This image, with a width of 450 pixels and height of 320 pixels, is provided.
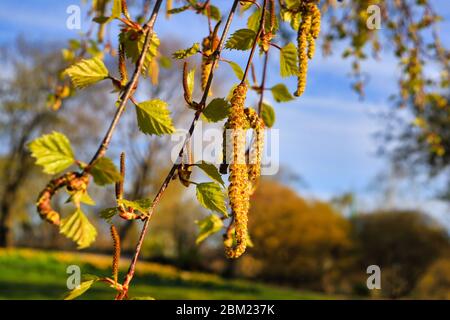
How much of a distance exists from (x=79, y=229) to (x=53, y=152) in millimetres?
131

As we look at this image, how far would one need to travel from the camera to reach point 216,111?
999mm

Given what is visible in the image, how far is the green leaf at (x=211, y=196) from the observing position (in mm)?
977

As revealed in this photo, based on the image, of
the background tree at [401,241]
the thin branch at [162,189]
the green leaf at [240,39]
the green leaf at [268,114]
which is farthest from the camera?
the background tree at [401,241]

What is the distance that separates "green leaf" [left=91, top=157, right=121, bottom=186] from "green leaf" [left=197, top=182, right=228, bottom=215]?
286 mm

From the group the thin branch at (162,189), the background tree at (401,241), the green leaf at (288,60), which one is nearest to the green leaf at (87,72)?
the thin branch at (162,189)

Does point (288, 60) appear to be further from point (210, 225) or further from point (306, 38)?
point (210, 225)

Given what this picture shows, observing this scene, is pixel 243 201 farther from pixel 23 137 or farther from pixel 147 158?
pixel 23 137

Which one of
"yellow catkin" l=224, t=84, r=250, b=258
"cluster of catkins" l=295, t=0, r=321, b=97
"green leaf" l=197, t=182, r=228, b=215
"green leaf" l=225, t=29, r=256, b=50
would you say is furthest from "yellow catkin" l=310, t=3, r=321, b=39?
"green leaf" l=197, t=182, r=228, b=215

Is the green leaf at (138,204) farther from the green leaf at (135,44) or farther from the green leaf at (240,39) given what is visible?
the green leaf at (240,39)

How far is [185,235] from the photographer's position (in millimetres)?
27969

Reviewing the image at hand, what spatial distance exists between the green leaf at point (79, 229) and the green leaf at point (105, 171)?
0.28 ft

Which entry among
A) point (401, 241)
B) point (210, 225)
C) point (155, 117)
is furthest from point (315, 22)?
point (401, 241)

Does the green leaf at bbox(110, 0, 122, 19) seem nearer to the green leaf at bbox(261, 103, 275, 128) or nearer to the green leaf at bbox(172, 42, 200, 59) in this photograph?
the green leaf at bbox(172, 42, 200, 59)

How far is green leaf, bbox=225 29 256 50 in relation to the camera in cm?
111
